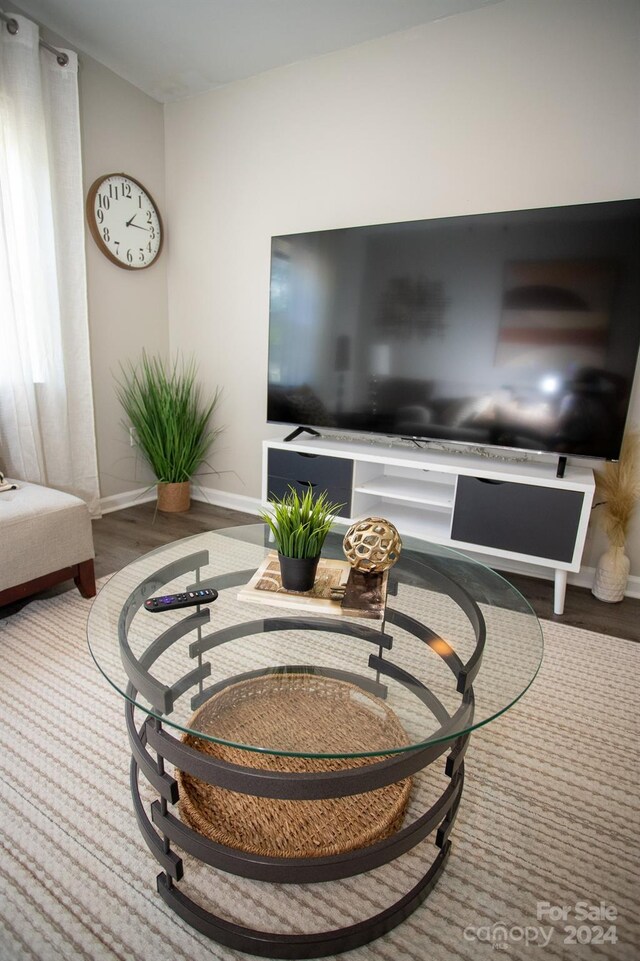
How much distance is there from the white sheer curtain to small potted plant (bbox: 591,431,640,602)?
2.74 meters

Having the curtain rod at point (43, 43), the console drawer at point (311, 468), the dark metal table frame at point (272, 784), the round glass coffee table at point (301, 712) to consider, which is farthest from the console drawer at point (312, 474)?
the curtain rod at point (43, 43)

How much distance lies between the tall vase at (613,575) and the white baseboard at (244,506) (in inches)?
5.3

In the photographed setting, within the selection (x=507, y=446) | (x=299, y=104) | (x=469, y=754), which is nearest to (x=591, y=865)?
(x=469, y=754)

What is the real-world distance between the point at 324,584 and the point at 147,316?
268 cm

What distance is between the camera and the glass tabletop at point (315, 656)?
981mm

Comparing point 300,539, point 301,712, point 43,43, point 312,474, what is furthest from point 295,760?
point 43,43

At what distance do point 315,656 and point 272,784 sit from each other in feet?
1.26

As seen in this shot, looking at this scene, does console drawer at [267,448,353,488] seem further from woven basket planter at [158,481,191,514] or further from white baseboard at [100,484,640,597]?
woven basket planter at [158,481,191,514]

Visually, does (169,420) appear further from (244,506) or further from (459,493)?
(459,493)

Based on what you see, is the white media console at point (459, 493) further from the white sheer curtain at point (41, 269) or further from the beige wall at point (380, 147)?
the white sheer curtain at point (41, 269)

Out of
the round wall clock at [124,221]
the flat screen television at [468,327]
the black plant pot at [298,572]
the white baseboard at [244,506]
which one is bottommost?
the white baseboard at [244,506]

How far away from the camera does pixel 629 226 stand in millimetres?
1875

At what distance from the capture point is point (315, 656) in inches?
44.1

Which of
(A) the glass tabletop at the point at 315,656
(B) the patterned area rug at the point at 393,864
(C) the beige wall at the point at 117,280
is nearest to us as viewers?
(B) the patterned area rug at the point at 393,864
